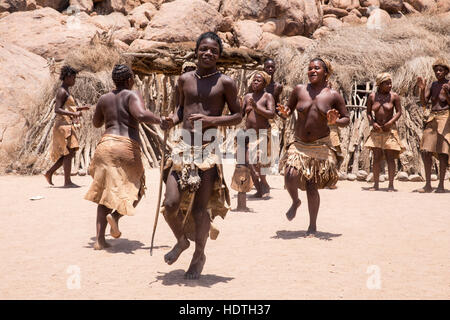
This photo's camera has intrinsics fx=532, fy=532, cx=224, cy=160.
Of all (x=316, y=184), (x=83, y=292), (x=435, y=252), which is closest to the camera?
(x=83, y=292)

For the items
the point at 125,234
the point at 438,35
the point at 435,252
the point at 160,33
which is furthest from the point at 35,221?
the point at 160,33

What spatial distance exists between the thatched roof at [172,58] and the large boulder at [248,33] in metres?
7.59

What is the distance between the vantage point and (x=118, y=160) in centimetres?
467

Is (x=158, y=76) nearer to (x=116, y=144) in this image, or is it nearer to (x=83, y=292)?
(x=116, y=144)

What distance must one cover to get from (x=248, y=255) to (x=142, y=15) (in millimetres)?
19365

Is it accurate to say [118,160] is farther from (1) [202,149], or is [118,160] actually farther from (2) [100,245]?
(1) [202,149]

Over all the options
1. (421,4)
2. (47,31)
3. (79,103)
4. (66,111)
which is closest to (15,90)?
(79,103)

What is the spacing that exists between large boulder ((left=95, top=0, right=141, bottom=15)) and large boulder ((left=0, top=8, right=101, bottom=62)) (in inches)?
96.3

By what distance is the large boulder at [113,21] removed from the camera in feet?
71.1

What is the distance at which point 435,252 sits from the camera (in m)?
4.60

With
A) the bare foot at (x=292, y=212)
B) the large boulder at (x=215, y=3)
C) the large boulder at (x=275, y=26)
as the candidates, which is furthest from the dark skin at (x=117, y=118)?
the large boulder at (x=215, y=3)

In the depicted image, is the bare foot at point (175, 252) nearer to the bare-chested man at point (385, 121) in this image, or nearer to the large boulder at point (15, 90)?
the bare-chested man at point (385, 121)

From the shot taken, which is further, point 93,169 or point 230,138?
point 230,138

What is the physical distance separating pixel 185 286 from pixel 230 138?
31.9ft
